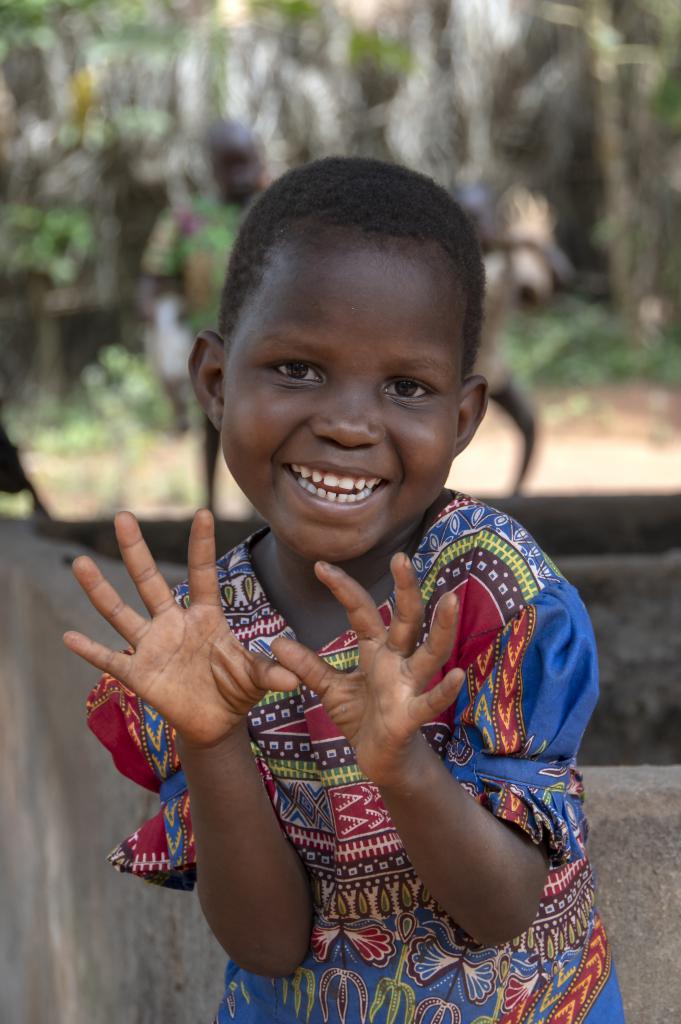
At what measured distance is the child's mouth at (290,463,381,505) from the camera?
1.29 meters

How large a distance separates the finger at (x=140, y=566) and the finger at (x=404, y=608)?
0.76 ft

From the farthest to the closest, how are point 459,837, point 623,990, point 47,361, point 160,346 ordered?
1. point 47,361
2. point 160,346
3. point 623,990
4. point 459,837

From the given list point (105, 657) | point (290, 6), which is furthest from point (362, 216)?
point (290, 6)

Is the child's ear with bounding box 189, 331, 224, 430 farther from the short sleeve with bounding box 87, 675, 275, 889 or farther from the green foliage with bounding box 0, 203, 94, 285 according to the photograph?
the green foliage with bounding box 0, 203, 94, 285

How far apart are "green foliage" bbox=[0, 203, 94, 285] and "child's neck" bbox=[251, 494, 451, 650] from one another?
10410 millimetres

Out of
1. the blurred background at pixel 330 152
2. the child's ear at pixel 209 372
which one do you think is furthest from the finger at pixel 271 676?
the blurred background at pixel 330 152

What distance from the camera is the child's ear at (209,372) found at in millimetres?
1503

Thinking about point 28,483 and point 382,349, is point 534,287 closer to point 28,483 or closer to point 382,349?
point 28,483

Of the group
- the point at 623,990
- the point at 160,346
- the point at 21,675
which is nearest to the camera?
the point at 623,990

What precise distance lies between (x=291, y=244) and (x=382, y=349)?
0.16 m

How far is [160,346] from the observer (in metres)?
6.44

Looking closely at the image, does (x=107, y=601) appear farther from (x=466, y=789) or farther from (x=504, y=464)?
(x=504, y=464)

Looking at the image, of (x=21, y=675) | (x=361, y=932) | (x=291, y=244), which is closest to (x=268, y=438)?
(x=291, y=244)

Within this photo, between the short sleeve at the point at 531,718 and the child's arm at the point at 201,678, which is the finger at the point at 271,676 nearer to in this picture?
the child's arm at the point at 201,678
